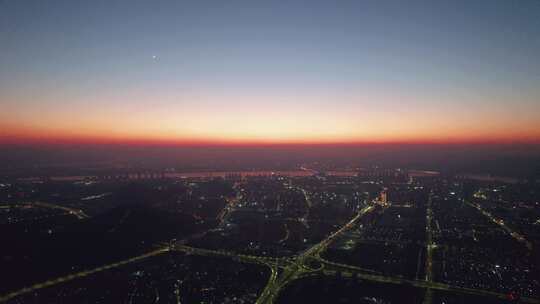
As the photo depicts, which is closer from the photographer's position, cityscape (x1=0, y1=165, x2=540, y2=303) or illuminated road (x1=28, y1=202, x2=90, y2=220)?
cityscape (x1=0, y1=165, x2=540, y2=303)

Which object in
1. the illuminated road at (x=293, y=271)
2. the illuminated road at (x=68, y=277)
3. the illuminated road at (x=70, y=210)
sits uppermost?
the illuminated road at (x=293, y=271)

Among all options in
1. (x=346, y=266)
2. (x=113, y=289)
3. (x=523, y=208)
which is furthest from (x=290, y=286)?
(x=523, y=208)

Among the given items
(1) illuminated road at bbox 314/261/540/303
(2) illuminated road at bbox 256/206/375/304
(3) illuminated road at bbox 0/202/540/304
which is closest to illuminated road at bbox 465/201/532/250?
(3) illuminated road at bbox 0/202/540/304

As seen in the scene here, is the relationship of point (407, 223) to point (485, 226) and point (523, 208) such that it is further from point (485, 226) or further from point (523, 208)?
point (523, 208)

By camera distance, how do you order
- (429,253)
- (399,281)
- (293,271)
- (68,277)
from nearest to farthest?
(399,281) → (68,277) → (293,271) → (429,253)

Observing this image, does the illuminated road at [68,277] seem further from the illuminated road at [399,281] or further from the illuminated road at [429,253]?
the illuminated road at [429,253]

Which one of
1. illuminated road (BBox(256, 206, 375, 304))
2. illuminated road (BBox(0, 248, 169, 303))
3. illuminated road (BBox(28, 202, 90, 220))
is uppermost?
illuminated road (BBox(256, 206, 375, 304))

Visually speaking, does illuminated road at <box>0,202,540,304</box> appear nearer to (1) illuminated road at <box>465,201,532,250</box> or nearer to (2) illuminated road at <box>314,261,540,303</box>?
(2) illuminated road at <box>314,261,540,303</box>

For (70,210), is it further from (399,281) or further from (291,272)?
(399,281)

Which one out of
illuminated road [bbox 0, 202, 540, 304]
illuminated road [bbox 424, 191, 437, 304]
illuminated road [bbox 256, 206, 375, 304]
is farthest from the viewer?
illuminated road [bbox 0, 202, 540, 304]

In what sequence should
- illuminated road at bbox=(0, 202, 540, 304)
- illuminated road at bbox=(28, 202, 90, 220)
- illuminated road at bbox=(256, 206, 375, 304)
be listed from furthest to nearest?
illuminated road at bbox=(28, 202, 90, 220) → illuminated road at bbox=(0, 202, 540, 304) → illuminated road at bbox=(256, 206, 375, 304)

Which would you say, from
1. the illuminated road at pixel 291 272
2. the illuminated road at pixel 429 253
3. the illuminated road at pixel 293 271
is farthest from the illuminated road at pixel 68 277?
the illuminated road at pixel 429 253

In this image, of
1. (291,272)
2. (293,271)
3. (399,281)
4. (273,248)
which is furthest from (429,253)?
(273,248)

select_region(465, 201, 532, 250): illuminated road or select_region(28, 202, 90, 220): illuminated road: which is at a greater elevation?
select_region(465, 201, 532, 250): illuminated road
